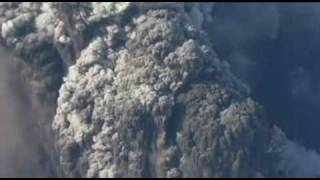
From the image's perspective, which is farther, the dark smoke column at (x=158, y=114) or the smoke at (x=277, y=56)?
the smoke at (x=277, y=56)

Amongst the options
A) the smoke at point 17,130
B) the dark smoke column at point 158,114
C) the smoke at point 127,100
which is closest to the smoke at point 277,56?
the smoke at point 127,100

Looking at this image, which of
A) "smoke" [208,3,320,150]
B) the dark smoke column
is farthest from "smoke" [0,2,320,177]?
"smoke" [208,3,320,150]

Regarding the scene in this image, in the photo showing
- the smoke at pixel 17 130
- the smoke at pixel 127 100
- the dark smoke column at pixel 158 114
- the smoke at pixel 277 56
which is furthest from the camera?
the smoke at pixel 277 56

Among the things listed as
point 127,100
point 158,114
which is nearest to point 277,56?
point 158,114

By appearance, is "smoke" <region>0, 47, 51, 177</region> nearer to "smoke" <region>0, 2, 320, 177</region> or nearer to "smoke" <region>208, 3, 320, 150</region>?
"smoke" <region>0, 2, 320, 177</region>

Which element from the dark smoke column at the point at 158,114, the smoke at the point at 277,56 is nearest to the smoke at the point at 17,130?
the dark smoke column at the point at 158,114

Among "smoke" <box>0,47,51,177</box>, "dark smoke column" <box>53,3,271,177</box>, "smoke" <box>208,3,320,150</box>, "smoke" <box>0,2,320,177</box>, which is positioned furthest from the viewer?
"smoke" <box>208,3,320,150</box>

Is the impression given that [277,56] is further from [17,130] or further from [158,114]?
[17,130]

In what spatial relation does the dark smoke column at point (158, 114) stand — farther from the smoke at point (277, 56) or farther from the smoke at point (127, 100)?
the smoke at point (277, 56)

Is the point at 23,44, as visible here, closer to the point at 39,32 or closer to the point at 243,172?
the point at 39,32

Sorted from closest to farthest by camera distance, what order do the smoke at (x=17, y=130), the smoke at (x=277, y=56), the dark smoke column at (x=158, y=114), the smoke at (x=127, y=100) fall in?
the dark smoke column at (x=158, y=114) → the smoke at (x=127, y=100) → the smoke at (x=17, y=130) → the smoke at (x=277, y=56)
